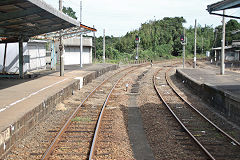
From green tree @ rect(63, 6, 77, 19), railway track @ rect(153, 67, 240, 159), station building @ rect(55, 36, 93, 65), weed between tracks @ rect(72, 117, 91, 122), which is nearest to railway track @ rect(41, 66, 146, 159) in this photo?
weed between tracks @ rect(72, 117, 91, 122)

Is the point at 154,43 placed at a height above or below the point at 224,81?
above

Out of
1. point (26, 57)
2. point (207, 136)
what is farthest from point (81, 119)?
point (26, 57)

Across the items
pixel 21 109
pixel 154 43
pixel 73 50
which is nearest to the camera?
pixel 21 109

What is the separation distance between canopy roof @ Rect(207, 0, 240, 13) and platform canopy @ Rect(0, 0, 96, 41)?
6897 millimetres

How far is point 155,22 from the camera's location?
9150cm

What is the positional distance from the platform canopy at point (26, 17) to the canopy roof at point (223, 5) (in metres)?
6.90

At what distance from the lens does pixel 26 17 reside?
1308cm

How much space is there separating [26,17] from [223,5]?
343 inches

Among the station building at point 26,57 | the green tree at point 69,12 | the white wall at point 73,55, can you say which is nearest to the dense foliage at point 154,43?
the white wall at point 73,55

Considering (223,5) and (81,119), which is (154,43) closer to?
(223,5)

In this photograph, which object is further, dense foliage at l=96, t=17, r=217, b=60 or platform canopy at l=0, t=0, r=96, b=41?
dense foliage at l=96, t=17, r=217, b=60

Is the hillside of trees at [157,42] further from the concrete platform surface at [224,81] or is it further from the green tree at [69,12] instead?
the concrete platform surface at [224,81]

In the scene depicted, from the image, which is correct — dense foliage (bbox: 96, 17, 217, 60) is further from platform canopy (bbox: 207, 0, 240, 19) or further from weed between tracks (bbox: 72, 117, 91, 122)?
weed between tracks (bbox: 72, 117, 91, 122)

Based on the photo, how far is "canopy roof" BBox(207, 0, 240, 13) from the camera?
10314 mm
